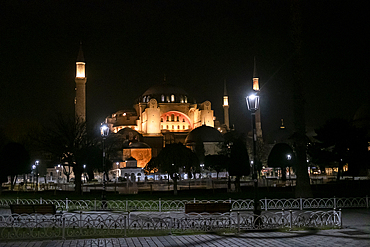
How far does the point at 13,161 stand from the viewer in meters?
28.1

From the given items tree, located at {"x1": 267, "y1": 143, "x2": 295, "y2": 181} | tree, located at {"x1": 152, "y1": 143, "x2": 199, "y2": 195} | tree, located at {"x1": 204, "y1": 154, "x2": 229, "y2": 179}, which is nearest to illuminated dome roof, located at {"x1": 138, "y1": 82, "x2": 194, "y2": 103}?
tree, located at {"x1": 204, "y1": 154, "x2": 229, "y2": 179}

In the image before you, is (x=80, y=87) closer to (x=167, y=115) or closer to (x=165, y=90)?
(x=167, y=115)

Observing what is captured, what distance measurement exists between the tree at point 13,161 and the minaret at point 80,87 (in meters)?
23.6

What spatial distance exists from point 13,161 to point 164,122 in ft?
200

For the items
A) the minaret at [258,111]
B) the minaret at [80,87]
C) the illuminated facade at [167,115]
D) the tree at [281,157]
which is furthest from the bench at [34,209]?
the illuminated facade at [167,115]

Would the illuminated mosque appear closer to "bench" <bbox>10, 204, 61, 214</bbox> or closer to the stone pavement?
"bench" <bbox>10, 204, 61, 214</bbox>

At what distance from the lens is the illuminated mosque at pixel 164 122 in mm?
75625

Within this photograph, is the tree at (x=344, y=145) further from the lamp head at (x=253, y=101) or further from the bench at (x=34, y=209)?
the bench at (x=34, y=209)

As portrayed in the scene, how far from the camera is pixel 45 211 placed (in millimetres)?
11602

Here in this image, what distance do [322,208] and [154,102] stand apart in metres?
69.7

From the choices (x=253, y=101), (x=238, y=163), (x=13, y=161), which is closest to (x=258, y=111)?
(x=238, y=163)

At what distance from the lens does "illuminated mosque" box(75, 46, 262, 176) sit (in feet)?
248

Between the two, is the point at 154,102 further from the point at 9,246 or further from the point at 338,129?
the point at 9,246

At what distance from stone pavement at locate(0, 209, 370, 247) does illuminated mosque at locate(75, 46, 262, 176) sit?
60870 millimetres
